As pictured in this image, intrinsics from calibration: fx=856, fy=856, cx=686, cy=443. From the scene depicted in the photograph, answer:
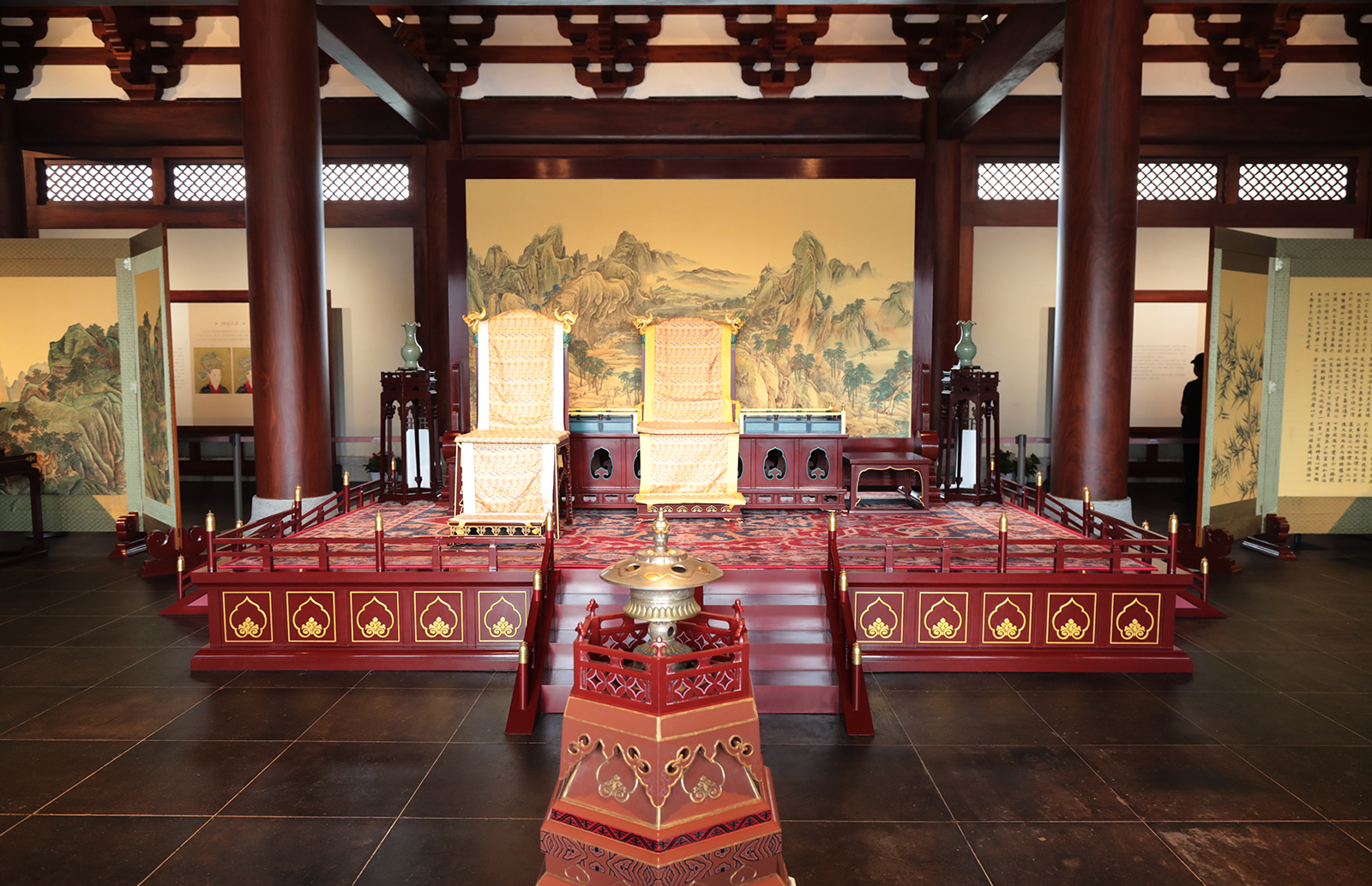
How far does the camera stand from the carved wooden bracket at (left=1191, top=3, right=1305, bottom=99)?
7805 millimetres

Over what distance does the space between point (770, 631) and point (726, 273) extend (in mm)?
4448

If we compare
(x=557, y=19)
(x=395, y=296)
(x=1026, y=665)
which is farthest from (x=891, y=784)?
(x=395, y=296)

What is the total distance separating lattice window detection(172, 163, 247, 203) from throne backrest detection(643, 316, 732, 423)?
17.5 ft

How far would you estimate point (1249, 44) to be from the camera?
8156mm

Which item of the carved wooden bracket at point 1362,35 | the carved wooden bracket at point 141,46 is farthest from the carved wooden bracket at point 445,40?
the carved wooden bracket at point 1362,35

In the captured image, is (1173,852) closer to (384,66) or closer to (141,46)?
(384,66)

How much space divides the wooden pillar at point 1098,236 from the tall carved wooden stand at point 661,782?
443cm

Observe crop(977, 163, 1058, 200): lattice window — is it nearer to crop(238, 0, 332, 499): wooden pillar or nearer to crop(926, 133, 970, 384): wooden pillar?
crop(926, 133, 970, 384): wooden pillar

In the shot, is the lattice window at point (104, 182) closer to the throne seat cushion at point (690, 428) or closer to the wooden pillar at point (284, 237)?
the wooden pillar at point (284, 237)

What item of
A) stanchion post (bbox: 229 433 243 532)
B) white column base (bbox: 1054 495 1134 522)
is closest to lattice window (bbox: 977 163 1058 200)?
white column base (bbox: 1054 495 1134 522)

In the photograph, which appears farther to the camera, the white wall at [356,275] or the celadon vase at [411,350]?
the white wall at [356,275]

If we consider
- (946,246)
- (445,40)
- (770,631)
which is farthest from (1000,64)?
(770,631)

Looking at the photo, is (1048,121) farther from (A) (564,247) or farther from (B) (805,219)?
(A) (564,247)

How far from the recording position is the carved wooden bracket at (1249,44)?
7.80 meters
